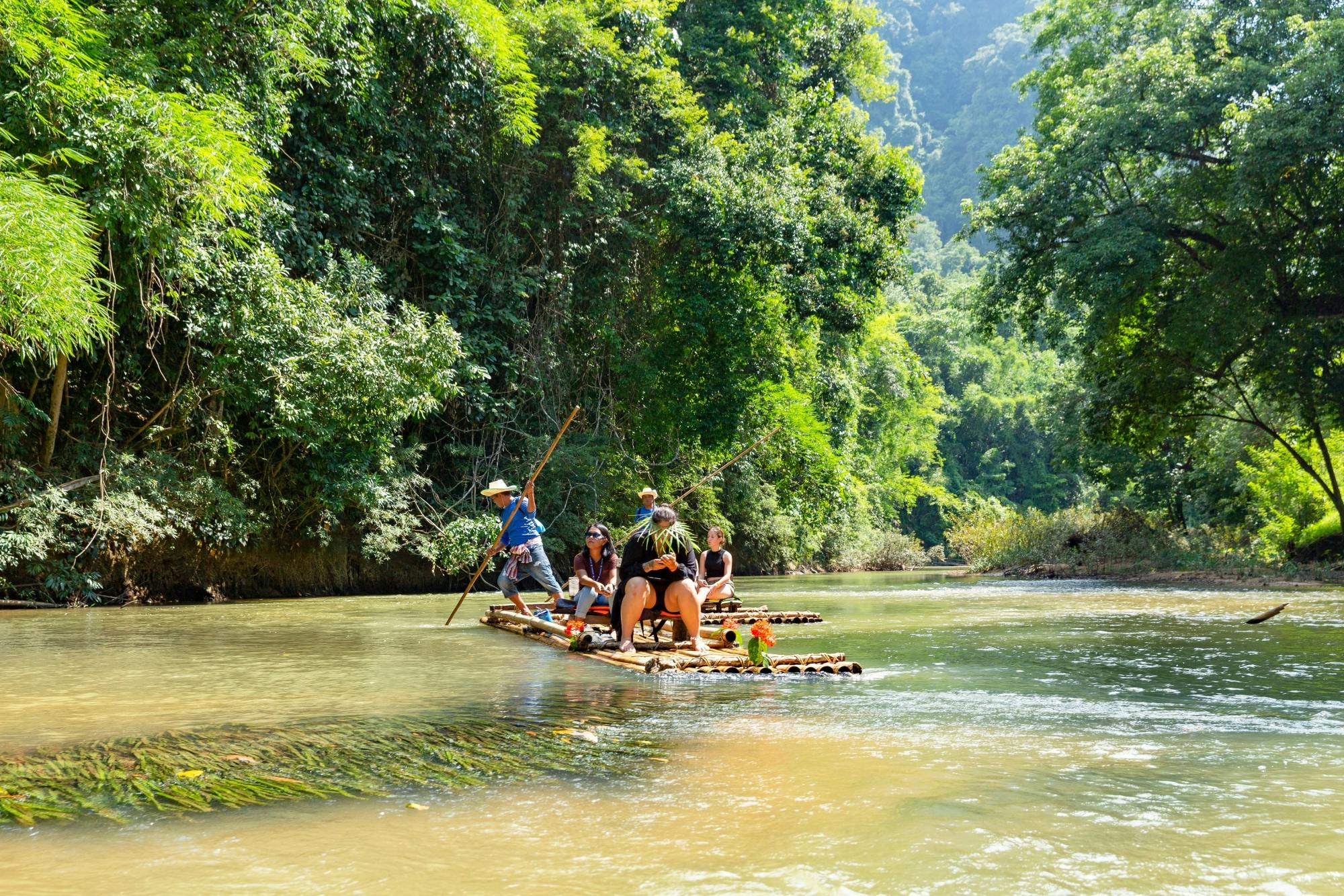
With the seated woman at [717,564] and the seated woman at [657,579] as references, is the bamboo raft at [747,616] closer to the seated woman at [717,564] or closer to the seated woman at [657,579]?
the seated woman at [717,564]

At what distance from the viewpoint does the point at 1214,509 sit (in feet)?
90.4

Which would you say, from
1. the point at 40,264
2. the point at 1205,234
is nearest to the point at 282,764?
the point at 40,264

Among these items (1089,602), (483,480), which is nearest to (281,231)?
(483,480)

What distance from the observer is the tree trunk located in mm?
14398

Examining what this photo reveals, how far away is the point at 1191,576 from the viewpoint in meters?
22.8

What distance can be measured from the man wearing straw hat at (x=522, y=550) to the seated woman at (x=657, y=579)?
139 inches

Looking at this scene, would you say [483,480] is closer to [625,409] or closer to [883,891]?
[625,409]

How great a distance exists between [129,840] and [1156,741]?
14.3 feet

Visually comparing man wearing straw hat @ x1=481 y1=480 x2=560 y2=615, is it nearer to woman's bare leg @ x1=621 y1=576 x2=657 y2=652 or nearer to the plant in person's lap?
the plant in person's lap

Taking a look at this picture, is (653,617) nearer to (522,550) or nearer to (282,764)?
(522,550)

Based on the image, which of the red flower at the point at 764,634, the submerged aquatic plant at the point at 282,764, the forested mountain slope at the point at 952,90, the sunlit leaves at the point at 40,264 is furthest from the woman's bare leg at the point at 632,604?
the forested mountain slope at the point at 952,90

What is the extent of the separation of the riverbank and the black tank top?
38.8ft

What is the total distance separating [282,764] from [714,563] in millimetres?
9002

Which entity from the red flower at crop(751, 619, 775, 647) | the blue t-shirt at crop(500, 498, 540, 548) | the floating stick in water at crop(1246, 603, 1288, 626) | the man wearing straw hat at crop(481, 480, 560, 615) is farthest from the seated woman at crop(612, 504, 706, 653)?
the floating stick in water at crop(1246, 603, 1288, 626)
